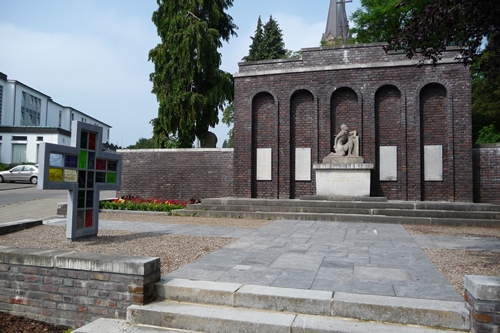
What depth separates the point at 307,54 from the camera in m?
15.4

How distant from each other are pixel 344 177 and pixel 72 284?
10.5 m

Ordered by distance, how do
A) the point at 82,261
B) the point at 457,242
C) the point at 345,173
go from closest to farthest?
the point at 82,261 → the point at 457,242 → the point at 345,173

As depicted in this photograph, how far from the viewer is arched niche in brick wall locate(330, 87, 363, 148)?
1490 cm

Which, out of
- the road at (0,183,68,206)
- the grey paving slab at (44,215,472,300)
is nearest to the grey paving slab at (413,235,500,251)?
the grey paving slab at (44,215,472,300)

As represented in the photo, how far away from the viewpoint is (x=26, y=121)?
2153 inches

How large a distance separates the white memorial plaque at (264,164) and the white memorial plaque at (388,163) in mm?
4419

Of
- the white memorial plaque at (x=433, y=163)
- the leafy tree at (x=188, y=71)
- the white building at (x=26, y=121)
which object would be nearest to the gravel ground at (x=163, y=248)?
the white memorial plaque at (x=433, y=163)

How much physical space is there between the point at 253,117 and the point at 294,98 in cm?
193

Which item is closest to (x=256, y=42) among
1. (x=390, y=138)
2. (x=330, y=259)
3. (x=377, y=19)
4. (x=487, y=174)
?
(x=377, y=19)

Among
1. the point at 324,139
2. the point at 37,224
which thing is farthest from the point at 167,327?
the point at 324,139

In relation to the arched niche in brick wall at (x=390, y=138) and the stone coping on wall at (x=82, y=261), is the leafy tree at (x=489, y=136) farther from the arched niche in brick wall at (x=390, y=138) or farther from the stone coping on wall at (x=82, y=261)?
the stone coping on wall at (x=82, y=261)

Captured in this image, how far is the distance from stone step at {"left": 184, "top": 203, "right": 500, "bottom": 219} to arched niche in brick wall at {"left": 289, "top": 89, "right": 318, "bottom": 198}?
286cm

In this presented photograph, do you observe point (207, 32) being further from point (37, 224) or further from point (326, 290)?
point (326, 290)

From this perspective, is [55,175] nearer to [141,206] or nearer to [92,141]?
[92,141]
